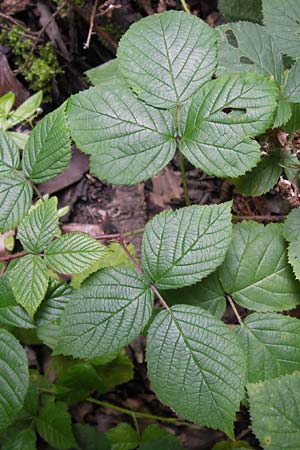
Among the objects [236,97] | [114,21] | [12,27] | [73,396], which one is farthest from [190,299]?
[12,27]

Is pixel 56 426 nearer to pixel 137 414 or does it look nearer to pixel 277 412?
pixel 137 414

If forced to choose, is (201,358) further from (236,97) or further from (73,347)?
(236,97)

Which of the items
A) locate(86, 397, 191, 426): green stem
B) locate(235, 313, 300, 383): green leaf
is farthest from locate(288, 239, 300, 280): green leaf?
locate(86, 397, 191, 426): green stem

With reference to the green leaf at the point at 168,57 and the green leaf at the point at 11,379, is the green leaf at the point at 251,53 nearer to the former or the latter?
the green leaf at the point at 168,57

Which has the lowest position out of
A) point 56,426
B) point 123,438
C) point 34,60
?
point 123,438

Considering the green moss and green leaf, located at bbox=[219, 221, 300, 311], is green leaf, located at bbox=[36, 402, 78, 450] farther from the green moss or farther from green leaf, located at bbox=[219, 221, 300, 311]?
the green moss

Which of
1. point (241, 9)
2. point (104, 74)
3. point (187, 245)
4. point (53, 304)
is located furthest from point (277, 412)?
point (241, 9)

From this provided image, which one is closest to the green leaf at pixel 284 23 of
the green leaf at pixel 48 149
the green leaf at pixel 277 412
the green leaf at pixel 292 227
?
the green leaf at pixel 292 227
